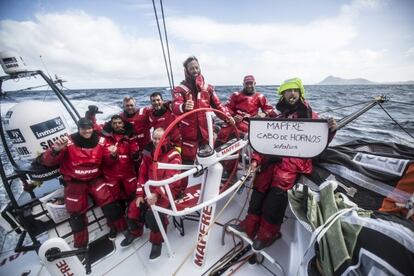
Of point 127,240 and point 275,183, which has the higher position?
point 275,183

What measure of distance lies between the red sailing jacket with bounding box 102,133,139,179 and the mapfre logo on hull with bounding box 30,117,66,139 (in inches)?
22.1

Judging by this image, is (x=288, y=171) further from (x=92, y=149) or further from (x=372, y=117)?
(x=372, y=117)

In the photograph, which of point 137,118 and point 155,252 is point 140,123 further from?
point 155,252

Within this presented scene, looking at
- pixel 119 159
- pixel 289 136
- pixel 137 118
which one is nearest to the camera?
pixel 289 136

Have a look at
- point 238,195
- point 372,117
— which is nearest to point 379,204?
point 238,195

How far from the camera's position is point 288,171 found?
195cm

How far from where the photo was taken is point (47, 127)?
233cm

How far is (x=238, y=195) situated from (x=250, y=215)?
78 cm

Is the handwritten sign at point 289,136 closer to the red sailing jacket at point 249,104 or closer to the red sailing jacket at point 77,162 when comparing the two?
the red sailing jacket at point 77,162

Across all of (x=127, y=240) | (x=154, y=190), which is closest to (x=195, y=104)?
(x=154, y=190)

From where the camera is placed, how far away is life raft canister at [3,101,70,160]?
7.27 feet

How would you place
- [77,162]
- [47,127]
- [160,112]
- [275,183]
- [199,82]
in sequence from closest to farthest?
[275,183], [77,162], [47,127], [199,82], [160,112]

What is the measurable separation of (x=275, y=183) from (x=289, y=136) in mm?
541

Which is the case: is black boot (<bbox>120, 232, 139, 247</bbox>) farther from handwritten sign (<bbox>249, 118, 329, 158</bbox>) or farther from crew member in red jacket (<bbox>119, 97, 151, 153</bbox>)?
handwritten sign (<bbox>249, 118, 329, 158</bbox>)
